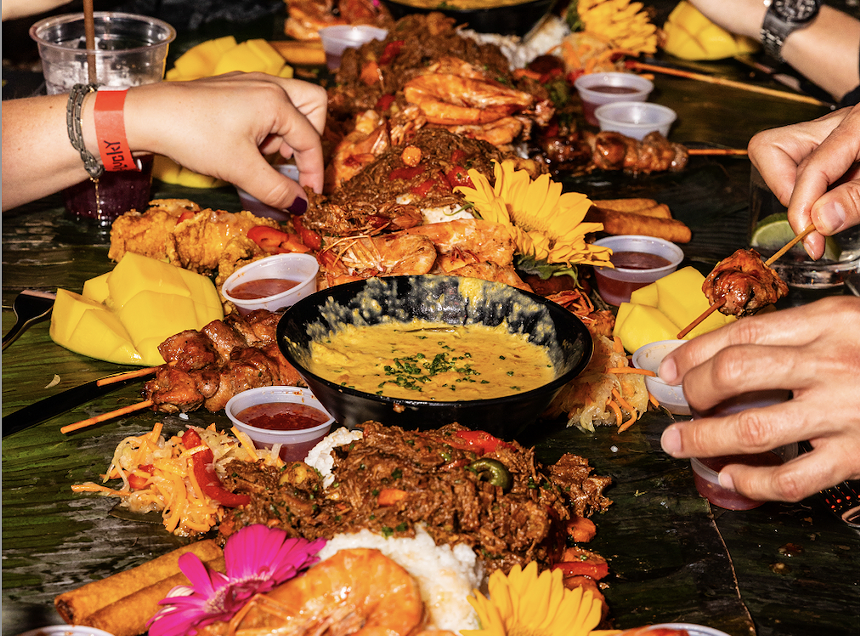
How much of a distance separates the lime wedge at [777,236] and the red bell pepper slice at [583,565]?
233cm

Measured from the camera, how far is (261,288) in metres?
3.54

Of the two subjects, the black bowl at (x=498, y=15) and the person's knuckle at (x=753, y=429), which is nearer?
the person's knuckle at (x=753, y=429)

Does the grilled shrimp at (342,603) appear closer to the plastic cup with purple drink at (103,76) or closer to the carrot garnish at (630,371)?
the carrot garnish at (630,371)

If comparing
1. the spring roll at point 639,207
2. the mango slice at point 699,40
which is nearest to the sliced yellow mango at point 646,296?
the spring roll at point 639,207

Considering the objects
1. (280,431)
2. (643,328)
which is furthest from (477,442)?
(643,328)

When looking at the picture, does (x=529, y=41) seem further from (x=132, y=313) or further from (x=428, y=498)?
(x=428, y=498)

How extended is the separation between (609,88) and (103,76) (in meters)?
3.72

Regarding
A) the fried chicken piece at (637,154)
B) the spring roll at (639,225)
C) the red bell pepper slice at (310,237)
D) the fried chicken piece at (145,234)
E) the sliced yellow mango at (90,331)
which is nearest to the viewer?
the sliced yellow mango at (90,331)

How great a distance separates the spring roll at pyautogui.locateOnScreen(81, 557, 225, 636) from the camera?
6.59ft

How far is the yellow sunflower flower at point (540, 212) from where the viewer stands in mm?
3467

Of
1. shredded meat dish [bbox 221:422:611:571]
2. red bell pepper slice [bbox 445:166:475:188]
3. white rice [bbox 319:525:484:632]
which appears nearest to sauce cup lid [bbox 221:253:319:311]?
red bell pepper slice [bbox 445:166:475:188]

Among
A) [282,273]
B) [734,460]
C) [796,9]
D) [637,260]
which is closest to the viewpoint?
[734,460]

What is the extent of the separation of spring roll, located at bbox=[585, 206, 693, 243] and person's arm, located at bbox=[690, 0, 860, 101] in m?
2.45

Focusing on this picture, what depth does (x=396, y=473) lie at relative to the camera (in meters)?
2.13
